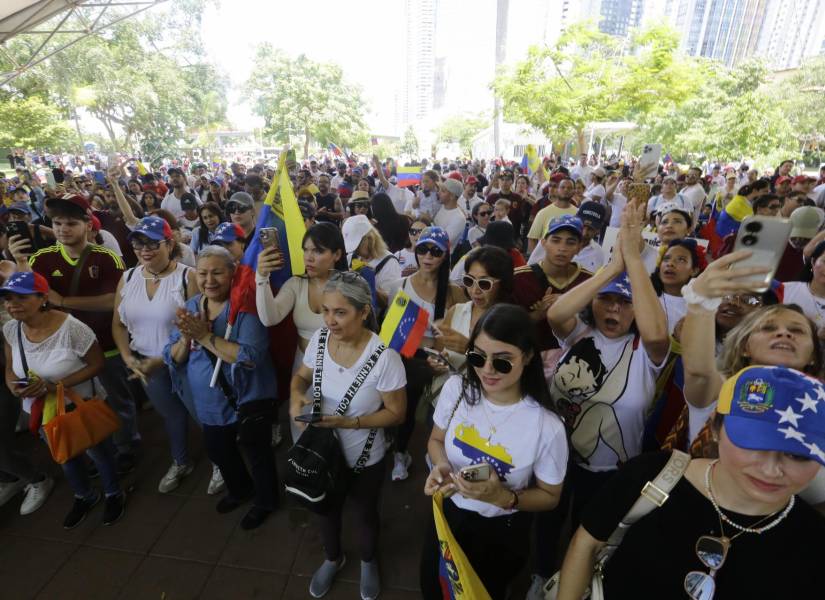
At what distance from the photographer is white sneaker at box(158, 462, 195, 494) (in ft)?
11.2

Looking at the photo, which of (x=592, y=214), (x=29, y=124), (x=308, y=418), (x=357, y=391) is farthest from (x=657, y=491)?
(x=29, y=124)

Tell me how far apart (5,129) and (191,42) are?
1256 cm

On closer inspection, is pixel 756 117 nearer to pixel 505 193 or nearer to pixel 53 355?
pixel 505 193

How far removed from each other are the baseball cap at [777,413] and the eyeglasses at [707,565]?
343 millimetres

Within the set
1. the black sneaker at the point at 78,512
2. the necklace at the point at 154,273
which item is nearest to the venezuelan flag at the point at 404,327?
the necklace at the point at 154,273

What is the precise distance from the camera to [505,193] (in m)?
7.82

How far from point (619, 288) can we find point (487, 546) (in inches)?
55.4

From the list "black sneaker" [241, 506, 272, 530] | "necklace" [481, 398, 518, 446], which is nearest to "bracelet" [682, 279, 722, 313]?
"necklace" [481, 398, 518, 446]

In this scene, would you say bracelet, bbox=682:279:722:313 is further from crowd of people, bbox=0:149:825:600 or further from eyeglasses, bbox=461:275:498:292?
eyeglasses, bbox=461:275:498:292

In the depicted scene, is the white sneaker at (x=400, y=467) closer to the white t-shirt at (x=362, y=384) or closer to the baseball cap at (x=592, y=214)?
the white t-shirt at (x=362, y=384)

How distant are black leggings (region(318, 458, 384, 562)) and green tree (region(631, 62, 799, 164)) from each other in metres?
23.8

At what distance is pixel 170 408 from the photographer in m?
3.43

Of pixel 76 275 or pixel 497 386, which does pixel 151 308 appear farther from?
pixel 497 386

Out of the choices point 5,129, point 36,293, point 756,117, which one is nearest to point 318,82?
point 5,129
